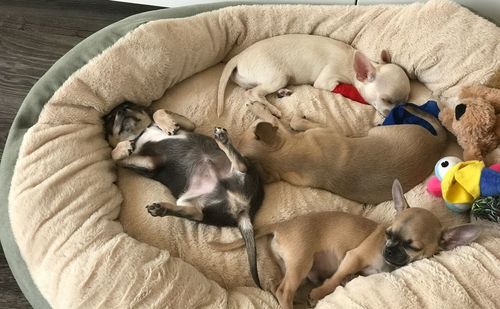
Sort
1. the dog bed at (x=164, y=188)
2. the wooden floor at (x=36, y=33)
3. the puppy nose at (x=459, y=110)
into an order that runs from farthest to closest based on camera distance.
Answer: the wooden floor at (x=36, y=33) < the puppy nose at (x=459, y=110) < the dog bed at (x=164, y=188)

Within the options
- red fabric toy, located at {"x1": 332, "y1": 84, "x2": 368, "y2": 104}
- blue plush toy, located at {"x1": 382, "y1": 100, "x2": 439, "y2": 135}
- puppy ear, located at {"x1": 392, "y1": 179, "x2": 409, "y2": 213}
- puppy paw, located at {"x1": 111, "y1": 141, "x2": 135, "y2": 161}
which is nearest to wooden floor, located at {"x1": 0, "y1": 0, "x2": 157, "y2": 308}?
puppy paw, located at {"x1": 111, "y1": 141, "x2": 135, "y2": 161}

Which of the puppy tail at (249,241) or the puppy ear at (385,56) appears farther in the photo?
the puppy ear at (385,56)

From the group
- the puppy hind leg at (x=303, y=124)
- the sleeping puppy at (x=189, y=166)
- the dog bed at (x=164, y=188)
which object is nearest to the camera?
the dog bed at (x=164, y=188)

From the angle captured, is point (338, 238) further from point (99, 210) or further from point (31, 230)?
point (31, 230)

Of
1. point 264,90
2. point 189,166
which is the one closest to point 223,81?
point 264,90

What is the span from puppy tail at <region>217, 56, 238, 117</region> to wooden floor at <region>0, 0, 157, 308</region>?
0.78 m

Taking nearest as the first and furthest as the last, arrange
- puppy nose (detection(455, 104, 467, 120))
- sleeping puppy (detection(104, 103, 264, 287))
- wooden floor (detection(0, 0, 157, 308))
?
sleeping puppy (detection(104, 103, 264, 287)) < puppy nose (detection(455, 104, 467, 120)) < wooden floor (detection(0, 0, 157, 308))

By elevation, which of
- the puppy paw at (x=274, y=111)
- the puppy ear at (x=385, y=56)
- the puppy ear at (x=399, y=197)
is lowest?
the puppy ear at (x=399, y=197)

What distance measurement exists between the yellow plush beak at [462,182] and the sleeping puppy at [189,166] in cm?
63

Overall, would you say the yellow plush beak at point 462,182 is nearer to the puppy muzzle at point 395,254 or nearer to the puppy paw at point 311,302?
the puppy muzzle at point 395,254

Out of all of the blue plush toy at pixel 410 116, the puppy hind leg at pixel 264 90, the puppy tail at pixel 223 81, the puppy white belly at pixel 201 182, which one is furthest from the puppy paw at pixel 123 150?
the blue plush toy at pixel 410 116

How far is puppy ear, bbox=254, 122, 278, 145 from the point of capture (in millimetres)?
1982

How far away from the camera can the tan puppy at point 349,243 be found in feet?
5.74

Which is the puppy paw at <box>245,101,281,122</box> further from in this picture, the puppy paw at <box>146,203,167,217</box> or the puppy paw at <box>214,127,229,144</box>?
the puppy paw at <box>146,203,167,217</box>
